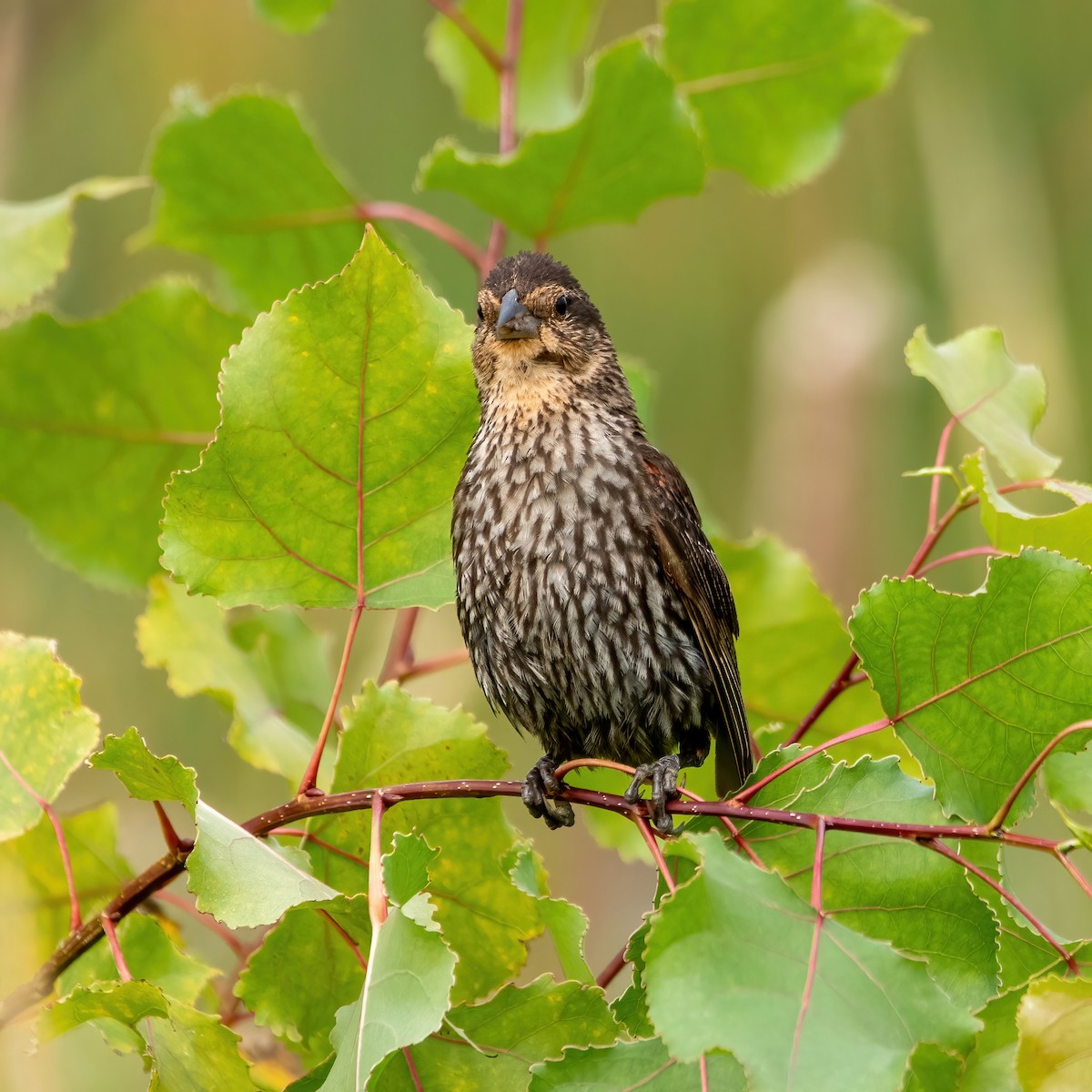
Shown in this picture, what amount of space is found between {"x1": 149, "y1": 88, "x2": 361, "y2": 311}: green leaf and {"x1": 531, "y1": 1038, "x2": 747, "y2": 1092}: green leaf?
180 cm

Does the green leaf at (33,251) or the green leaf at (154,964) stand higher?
the green leaf at (33,251)

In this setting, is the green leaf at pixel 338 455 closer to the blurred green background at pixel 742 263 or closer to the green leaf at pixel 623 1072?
the green leaf at pixel 623 1072

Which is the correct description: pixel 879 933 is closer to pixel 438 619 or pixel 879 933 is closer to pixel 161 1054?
pixel 161 1054

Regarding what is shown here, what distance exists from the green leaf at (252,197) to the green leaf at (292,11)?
1.43ft

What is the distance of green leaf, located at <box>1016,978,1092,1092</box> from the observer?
4.75 feet

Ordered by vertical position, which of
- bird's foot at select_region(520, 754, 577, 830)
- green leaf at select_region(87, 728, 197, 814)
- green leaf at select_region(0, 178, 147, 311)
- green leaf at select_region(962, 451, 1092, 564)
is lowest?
bird's foot at select_region(520, 754, 577, 830)

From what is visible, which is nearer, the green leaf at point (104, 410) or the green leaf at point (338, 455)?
the green leaf at point (338, 455)

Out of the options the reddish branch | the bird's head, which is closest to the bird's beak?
the bird's head


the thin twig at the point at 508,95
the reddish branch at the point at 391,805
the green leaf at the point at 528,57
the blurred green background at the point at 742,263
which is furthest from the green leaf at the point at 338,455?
the blurred green background at the point at 742,263

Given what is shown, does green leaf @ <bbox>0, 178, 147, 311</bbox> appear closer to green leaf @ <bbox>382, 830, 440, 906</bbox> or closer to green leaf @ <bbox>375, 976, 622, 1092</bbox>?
green leaf @ <bbox>382, 830, 440, 906</bbox>

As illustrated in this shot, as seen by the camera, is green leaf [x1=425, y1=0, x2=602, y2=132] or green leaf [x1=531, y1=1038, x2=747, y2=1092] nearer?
green leaf [x1=531, y1=1038, x2=747, y2=1092]

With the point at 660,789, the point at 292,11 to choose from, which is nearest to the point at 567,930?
the point at 660,789

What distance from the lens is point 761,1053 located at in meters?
1.40

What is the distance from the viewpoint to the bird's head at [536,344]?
2.90m
